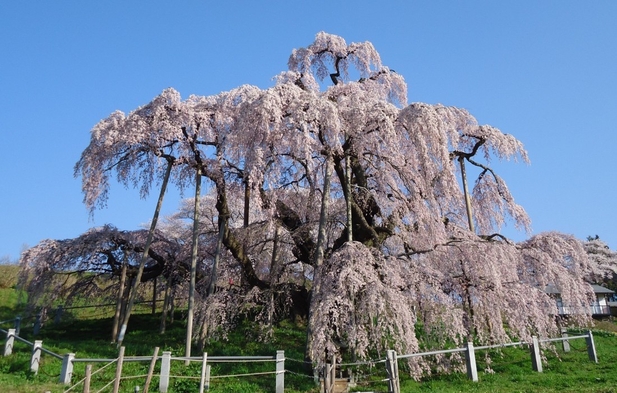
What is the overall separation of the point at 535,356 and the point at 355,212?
6733 millimetres

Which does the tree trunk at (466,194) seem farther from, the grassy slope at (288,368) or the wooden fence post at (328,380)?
the wooden fence post at (328,380)

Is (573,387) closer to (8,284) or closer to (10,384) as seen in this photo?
(10,384)

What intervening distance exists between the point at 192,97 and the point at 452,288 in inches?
437

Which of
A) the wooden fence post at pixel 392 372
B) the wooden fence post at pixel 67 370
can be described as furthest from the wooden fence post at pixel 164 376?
the wooden fence post at pixel 392 372

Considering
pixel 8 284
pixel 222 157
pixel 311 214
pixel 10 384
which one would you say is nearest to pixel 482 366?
pixel 311 214

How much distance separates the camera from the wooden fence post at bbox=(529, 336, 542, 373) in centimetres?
1277

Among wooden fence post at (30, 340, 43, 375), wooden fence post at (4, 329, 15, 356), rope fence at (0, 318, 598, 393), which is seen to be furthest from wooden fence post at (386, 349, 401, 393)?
wooden fence post at (4, 329, 15, 356)

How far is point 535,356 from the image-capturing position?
42.4 ft

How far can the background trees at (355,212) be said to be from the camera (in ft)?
38.0

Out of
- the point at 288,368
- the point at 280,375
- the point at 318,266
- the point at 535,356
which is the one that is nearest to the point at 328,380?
the point at 280,375

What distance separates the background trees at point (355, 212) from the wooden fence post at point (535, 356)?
0.38 m

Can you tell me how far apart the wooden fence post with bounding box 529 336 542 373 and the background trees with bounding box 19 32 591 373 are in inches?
14.9

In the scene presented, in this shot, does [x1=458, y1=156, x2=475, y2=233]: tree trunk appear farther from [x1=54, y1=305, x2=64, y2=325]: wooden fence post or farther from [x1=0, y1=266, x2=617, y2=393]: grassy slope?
[x1=54, y1=305, x2=64, y2=325]: wooden fence post

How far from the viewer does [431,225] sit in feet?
45.1
